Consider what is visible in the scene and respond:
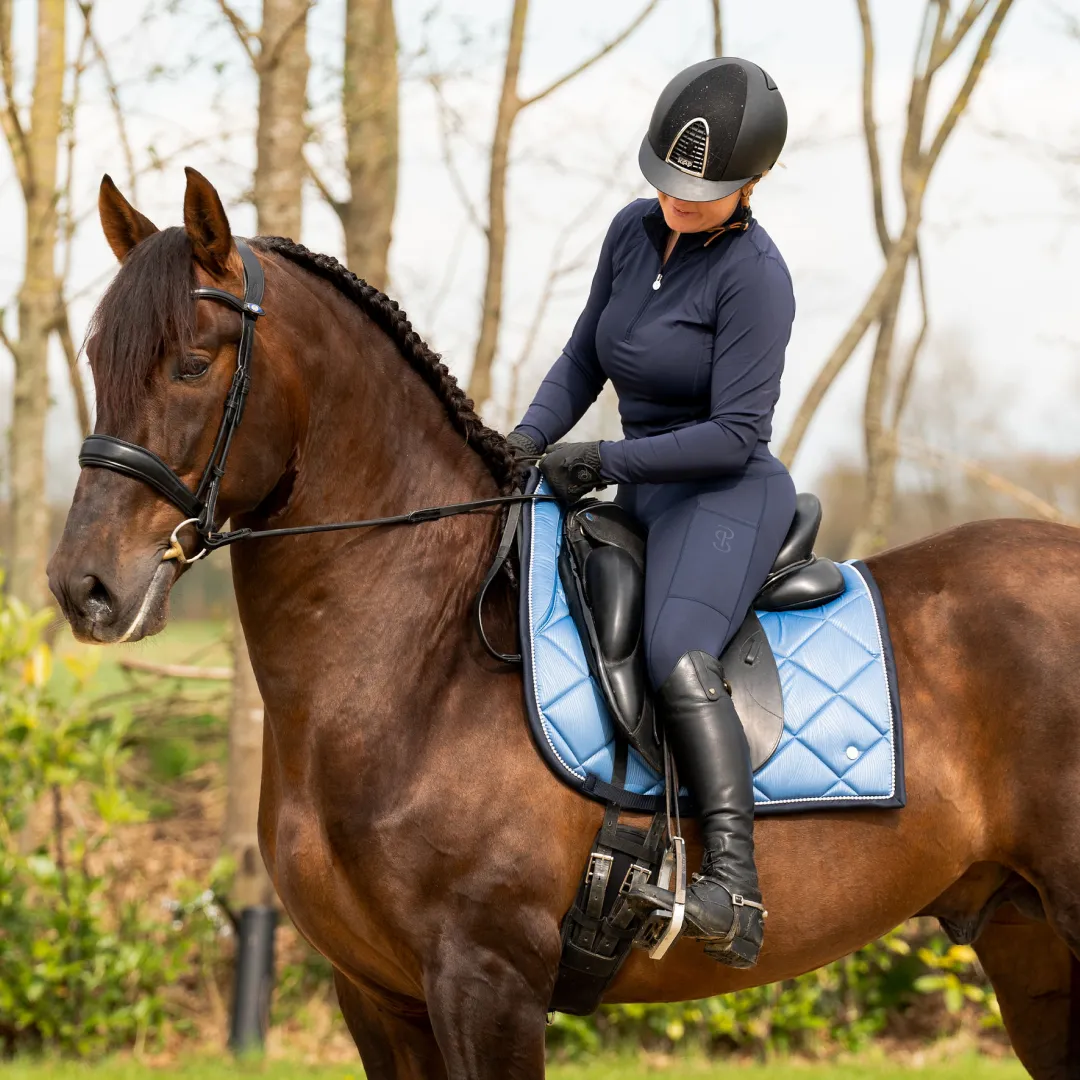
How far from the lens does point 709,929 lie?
9.10ft

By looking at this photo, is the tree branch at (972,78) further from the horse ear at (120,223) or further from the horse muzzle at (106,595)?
the horse muzzle at (106,595)

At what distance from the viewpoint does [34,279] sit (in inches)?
303

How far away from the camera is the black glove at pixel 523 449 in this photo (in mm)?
3205

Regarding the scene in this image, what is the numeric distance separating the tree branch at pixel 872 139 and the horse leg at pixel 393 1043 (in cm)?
634

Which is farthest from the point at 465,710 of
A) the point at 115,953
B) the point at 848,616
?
the point at 115,953

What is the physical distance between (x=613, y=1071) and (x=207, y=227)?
451 centimetres

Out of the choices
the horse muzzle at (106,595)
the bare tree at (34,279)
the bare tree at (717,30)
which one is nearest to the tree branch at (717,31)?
the bare tree at (717,30)

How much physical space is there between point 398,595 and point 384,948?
808 millimetres

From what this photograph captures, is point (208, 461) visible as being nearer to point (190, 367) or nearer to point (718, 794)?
point (190, 367)

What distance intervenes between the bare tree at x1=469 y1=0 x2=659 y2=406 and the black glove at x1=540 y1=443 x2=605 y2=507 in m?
4.31

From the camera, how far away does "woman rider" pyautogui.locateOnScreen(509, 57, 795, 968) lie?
9.40ft

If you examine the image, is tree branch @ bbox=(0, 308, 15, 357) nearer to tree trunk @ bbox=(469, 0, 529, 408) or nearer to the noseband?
tree trunk @ bbox=(469, 0, 529, 408)

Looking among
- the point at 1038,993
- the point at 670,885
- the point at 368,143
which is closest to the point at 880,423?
the point at 368,143

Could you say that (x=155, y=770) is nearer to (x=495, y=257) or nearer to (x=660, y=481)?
(x=495, y=257)
